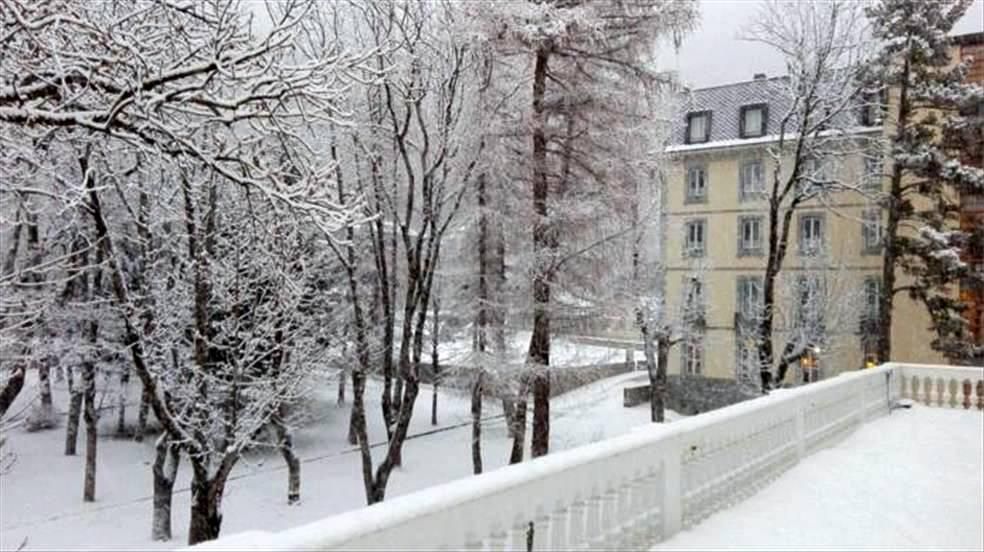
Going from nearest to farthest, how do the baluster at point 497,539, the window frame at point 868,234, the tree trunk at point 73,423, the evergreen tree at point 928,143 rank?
the baluster at point 497,539
the evergreen tree at point 928,143
the tree trunk at point 73,423
the window frame at point 868,234

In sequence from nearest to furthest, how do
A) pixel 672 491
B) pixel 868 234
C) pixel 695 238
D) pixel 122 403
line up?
1. pixel 672 491
2. pixel 122 403
3. pixel 868 234
4. pixel 695 238

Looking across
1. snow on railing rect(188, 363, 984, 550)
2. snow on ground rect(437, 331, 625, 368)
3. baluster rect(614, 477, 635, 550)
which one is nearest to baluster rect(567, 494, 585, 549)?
snow on railing rect(188, 363, 984, 550)

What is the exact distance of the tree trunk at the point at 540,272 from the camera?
514 inches

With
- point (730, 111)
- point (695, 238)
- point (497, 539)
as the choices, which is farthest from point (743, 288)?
point (497, 539)

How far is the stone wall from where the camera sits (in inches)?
1045

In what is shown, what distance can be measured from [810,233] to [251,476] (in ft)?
66.8

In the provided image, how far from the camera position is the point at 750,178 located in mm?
28688

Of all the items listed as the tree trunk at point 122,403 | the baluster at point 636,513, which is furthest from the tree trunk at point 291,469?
the baluster at point 636,513

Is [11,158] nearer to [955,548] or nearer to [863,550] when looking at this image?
[863,550]

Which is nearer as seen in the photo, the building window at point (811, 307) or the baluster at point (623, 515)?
the baluster at point (623, 515)

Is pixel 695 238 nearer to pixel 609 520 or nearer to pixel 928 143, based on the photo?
pixel 928 143

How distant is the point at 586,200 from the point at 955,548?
355 inches

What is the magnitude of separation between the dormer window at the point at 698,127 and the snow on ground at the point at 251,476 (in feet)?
36.1

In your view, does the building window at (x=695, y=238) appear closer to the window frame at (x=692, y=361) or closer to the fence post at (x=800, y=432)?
the window frame at (x=692, y=361)
